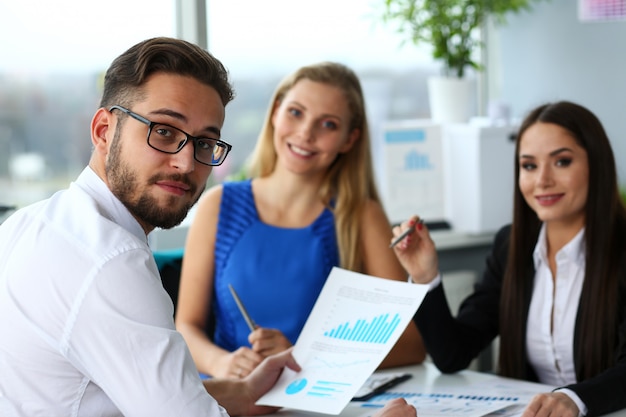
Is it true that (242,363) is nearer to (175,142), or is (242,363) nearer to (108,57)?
(175,142)

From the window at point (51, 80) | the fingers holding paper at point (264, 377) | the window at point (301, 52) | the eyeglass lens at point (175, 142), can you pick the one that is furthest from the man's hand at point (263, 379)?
the window at point (301, 52)

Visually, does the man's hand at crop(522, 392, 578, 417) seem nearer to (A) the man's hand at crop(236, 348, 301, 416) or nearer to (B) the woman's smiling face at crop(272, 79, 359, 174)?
(A) the man's hand at crop(236, 348, 301, 416)

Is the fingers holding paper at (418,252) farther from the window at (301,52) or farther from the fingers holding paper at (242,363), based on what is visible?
the window at (301,52)

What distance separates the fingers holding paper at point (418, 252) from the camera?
218 cm

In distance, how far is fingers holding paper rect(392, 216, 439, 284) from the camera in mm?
2178

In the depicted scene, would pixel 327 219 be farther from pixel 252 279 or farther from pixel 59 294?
pixel 59 294

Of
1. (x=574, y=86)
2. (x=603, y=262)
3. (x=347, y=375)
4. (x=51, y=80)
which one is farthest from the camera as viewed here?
(x=574, y=86)

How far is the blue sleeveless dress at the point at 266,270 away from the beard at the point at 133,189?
1040 millimetres

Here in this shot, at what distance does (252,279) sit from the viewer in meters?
2.52

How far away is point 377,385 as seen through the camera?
2.02 m

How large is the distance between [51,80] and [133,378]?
7.40 feet

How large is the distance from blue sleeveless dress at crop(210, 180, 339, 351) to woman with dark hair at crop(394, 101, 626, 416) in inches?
15.0

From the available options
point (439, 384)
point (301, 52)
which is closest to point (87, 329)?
point (439, 384)

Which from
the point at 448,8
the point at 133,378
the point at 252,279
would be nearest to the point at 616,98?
the point at 448,8
